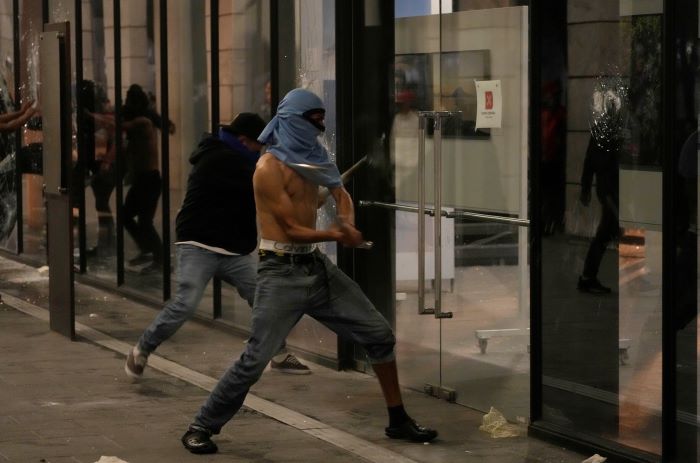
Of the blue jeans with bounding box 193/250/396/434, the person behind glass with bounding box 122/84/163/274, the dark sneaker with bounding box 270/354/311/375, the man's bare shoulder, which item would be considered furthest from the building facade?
the person behind glass with bounding box 122/84/163/274

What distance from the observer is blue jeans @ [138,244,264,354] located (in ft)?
32.4

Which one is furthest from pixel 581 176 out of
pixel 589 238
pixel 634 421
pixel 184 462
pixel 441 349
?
pixel 184 462

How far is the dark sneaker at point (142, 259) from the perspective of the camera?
14175mm

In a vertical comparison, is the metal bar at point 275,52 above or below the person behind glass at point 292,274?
above

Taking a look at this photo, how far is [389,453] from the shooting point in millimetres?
7785

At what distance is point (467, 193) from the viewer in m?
8.92

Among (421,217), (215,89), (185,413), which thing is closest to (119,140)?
(215,89)

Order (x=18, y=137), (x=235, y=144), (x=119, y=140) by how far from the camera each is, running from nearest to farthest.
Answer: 1. (x=235, y=144)
2. (x=119, y=140)
3. (x=18, y=137)

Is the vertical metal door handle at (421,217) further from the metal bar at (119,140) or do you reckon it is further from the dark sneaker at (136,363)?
the metal bar at (119,140)

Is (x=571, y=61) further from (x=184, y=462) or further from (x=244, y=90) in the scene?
(x=244, y=90)

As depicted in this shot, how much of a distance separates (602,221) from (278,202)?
1.63m

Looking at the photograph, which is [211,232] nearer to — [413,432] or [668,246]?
[413,432]

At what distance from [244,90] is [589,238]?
4827mm

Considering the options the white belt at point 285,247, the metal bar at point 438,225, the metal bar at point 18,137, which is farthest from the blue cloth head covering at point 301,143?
the metal bar at point 18,137
